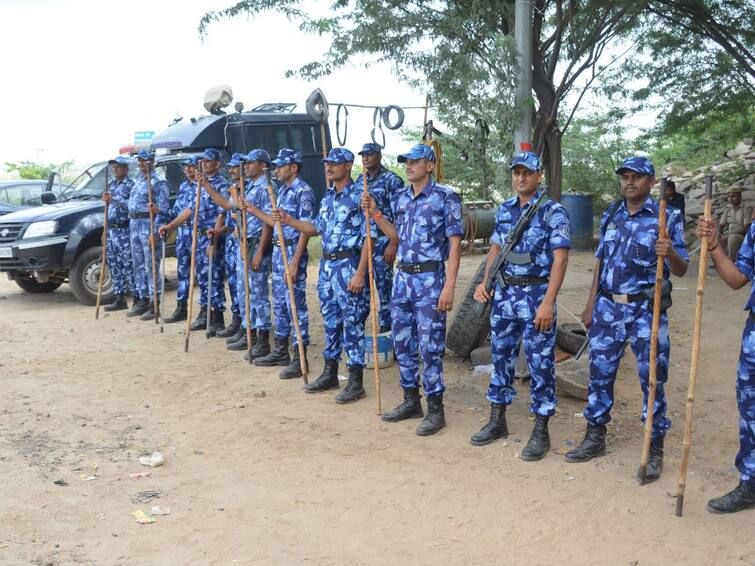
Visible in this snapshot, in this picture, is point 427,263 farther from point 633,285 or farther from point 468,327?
point 468,327

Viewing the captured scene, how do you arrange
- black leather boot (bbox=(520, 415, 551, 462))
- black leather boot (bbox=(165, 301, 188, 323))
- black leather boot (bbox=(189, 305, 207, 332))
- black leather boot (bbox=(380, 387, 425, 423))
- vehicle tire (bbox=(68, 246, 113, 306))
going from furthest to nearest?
vehicle tire (bbox=(68, 246, 113, 306)), black leather boot (bbox=(165, 301, 188, 323)), black leather boot (bbox=(189, 305, 207, 332)), black leather boot (bbox=(380, 387, 425, 423)), black leather boot (bbox=(520, 415, 551, 462))

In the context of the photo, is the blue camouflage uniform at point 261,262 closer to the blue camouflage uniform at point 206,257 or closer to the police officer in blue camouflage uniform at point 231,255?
the police officer in blue camouflage uniform at point 231,255

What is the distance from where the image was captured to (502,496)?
4324 mm

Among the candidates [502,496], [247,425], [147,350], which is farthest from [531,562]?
[147,350]

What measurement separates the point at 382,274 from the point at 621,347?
8.62 ft

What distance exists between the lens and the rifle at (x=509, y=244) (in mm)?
4766

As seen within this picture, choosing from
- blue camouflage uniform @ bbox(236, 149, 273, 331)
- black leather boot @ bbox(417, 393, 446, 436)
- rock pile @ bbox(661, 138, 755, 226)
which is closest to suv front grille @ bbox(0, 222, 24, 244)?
blue camouflage uniform @ bbox(236, 149, 273, 331)

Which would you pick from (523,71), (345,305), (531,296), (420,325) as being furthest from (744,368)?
(523,71)

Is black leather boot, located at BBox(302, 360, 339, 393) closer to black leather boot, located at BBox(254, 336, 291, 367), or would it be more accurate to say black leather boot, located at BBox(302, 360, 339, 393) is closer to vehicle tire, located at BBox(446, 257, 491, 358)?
black leather boot, located at BBox(254, 336, 291, 367)

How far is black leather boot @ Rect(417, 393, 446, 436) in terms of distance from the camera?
5344 mm

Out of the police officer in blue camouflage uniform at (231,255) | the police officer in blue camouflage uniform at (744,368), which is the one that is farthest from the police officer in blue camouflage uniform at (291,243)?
the police officer in blue camouflage uniform at (744,368)

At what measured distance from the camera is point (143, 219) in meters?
9.38

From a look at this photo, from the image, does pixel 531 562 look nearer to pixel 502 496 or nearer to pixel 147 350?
pixel 502 496

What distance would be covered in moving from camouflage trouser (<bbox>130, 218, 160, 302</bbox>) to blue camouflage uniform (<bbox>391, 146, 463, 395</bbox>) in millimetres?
4909
